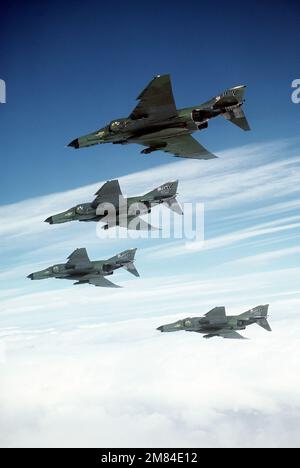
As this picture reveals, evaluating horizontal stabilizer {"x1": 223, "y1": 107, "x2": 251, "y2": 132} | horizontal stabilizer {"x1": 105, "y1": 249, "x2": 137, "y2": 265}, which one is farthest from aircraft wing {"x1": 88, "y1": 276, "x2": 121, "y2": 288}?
horizontal stabilizer {"x1": 223, "y1": 107, "x2": 251, "y2": 132}

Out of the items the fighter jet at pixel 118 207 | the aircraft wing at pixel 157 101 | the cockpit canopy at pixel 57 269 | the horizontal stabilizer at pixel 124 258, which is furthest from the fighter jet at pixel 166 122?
the cockpit canopy at pixel 57 269

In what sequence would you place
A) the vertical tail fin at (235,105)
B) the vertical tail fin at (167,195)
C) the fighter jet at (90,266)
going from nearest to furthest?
1. the vertical tail fin at (235,105)
2. the vertical tail fin at (167,195)
3. the fighter jet at (90,266)

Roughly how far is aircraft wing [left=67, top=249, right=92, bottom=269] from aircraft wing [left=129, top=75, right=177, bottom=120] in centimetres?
1182

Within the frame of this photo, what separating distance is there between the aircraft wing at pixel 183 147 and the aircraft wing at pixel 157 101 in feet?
5.28

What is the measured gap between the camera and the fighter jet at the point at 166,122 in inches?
789

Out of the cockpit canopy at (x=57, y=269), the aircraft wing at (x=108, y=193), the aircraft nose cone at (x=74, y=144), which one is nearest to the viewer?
the aircraft nose cone at (x=74, y=144)

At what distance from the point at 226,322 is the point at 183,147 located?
52.0 feet

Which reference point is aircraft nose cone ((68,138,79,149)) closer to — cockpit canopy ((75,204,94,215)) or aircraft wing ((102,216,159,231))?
cockpit canopy ((75,204,94,215))

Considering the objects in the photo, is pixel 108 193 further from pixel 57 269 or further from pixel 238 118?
pixel 238 118

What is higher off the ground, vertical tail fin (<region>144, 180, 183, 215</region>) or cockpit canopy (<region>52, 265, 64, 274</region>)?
vertical tail fin (<region>144, 180, 183, 215</region>)

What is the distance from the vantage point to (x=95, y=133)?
2222cm

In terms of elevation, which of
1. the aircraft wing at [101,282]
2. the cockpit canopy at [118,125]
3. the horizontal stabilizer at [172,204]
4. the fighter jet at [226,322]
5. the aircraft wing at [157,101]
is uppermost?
the aircraft wing at [157,101]

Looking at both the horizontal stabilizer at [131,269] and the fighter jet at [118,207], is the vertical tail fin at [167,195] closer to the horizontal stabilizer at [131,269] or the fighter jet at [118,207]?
the fighter jet at [118,207]

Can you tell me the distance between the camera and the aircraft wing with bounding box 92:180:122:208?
26875 millimetres
